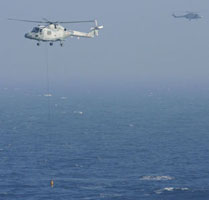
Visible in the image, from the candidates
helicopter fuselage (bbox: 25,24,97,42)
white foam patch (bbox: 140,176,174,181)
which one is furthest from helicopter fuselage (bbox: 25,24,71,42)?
white foam patch (bbox: 140,176,174,181)

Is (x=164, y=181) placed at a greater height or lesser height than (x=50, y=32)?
lesser

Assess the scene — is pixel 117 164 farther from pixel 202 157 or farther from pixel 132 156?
pixel 202 157

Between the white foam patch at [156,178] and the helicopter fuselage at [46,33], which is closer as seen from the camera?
the helicopter fuselage at [46,33]

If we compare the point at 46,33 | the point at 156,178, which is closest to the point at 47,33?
the point at 46,33

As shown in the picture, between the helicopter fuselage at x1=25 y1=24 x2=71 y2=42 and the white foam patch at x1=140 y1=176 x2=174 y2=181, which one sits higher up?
the helicopter fuselage at x1=25 y1=24 x2=71 y2=42

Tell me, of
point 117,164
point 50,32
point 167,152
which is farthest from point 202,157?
point 50,32

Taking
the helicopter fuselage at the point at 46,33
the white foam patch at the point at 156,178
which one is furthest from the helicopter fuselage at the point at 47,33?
the white foam patch at the point at 156,178

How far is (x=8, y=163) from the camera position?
176625 millimetres

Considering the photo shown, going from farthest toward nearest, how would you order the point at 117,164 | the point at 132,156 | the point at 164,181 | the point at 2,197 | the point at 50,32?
the point at 132,156
the point at 117,164
the point at 164,181
the point at 2,197
the point at 50,32

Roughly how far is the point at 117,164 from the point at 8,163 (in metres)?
37.0

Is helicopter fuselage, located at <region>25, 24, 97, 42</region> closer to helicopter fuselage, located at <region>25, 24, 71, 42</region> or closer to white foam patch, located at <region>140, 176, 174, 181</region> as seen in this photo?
helicopter fuselage, located at <region>25, 24, 71, 42</region>

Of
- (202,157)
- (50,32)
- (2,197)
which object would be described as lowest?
(2,197)

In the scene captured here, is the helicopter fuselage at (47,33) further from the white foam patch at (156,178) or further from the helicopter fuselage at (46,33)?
the white foam patch at (156,178)

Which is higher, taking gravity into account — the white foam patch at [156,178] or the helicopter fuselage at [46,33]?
the helicopter fuselage at [46,33]
